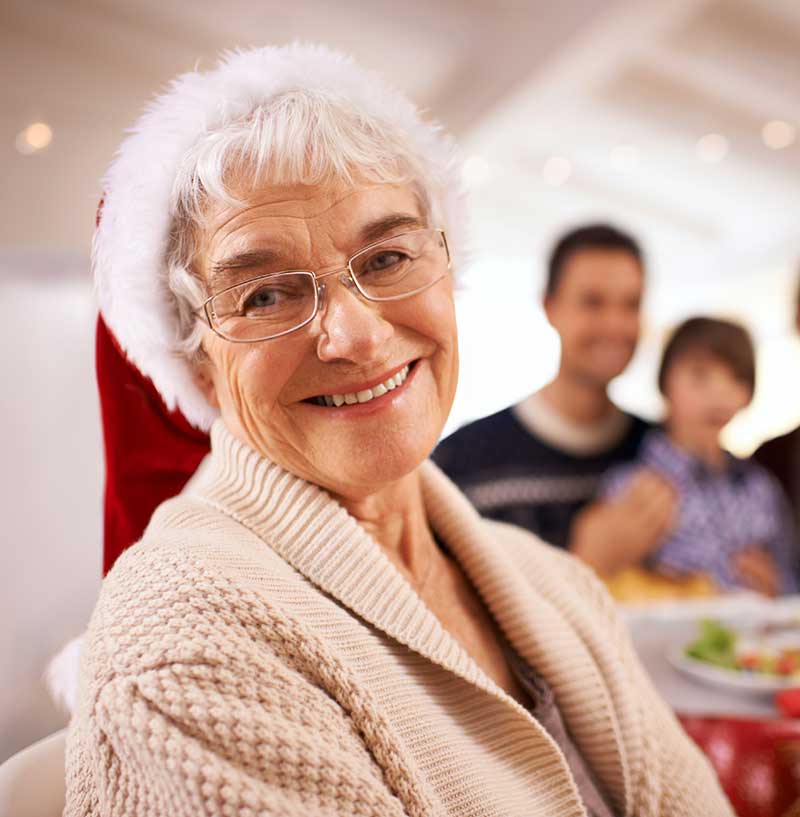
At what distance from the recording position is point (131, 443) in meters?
0.99

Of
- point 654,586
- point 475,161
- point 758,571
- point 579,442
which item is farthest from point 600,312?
point 475,161

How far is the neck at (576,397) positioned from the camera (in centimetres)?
234

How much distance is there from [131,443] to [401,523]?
365mm

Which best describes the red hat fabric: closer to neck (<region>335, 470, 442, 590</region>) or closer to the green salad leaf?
neck (<region>335, 470, 442, 590</region>)

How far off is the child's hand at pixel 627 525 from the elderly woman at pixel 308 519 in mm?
1290

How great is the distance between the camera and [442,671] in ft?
2.62

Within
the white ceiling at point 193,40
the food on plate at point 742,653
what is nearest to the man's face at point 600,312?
the food on plate at point 742,653

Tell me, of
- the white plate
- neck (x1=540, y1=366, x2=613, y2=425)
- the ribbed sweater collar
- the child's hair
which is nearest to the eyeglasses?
the ribbed sweater collar

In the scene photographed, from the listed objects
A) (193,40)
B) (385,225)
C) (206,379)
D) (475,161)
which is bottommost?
(206,379)

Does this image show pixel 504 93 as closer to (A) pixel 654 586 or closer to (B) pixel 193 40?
(B) pixel 193 40

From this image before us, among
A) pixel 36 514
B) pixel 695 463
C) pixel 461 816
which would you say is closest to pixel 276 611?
pixel 461 816

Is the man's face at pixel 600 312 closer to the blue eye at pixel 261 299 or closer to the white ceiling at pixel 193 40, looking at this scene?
the white ceiling at pixel 193 40

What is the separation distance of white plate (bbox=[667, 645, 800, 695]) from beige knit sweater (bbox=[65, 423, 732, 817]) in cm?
56

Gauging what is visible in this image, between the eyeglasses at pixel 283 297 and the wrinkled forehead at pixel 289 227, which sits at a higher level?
the wrinkled forehead at pixel 289 227
